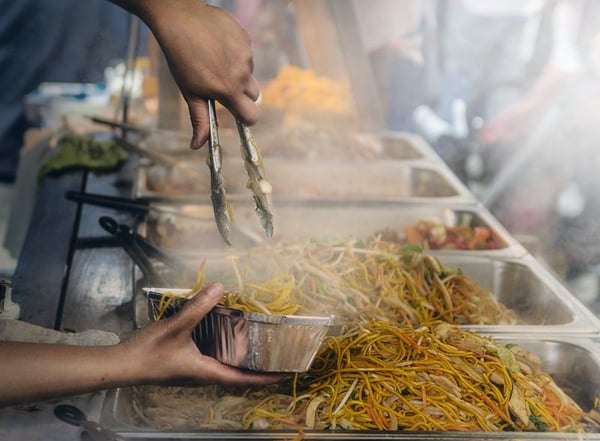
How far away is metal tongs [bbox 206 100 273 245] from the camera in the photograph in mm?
1877

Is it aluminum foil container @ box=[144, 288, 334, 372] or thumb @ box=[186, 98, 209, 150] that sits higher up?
thumb @ box=[186, 98, 209, 150]

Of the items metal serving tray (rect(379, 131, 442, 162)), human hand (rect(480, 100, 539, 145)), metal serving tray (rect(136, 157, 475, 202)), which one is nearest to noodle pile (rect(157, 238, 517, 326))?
metal serving tray (rect(136, 157, 475, 202))

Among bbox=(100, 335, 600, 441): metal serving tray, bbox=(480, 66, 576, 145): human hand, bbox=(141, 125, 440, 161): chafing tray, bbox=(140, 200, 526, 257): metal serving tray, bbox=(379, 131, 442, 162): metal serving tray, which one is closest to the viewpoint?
bbox=(100, 335, 600, 441): metal serving tray

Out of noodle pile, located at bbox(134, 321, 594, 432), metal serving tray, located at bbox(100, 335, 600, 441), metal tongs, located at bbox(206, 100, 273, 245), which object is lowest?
metal serving tray, located at bbox(100, 335, 600, 441)

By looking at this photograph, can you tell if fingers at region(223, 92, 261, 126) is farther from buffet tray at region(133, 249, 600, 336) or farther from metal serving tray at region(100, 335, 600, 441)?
metal serving tray at region(100, 335, 600, 441)

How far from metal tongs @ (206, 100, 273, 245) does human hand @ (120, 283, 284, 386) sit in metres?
0.26

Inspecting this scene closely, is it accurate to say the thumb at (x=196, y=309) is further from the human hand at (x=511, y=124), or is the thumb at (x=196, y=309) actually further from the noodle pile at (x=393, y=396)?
the human hand at (x=511, y=124)

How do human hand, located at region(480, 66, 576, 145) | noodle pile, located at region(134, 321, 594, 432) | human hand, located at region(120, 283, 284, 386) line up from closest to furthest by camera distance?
human hand, located at region(120, 283, 284, 386), noodle pile, located at region(134, 321, 594, 432), human hand, located at region(480, 66, 576, 145)

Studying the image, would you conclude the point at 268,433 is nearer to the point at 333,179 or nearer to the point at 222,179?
the point at 222,179

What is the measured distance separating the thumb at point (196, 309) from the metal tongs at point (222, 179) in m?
0.28

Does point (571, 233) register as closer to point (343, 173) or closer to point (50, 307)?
point (343, 173)

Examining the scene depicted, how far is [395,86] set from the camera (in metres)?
8.70

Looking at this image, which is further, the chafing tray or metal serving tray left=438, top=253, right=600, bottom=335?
the chafing tray

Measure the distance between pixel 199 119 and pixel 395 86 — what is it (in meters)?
7.09
